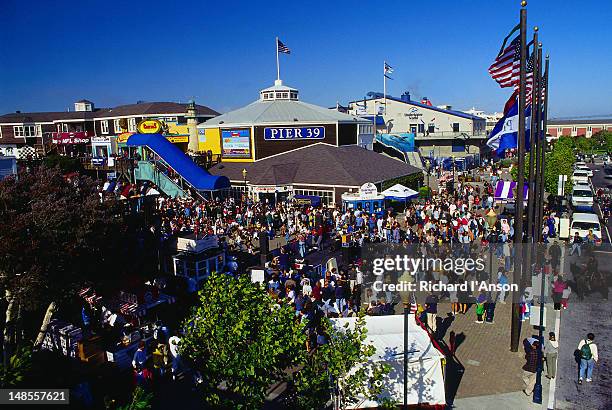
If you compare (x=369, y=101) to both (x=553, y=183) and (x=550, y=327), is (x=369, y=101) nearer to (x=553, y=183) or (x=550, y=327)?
(x=553, y=183)

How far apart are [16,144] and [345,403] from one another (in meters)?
77.3

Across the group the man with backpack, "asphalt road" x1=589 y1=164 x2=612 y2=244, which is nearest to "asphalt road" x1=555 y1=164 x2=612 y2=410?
the man with backpack

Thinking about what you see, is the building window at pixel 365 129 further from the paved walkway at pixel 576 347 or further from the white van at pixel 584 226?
the paved walkway at pixel 576 347

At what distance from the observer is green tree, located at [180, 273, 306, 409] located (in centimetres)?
787

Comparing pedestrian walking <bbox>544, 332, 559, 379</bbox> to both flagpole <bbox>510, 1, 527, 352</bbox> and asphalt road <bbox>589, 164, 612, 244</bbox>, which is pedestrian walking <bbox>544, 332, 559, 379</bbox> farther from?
asphalt road <bbox>589, 164, 612, 244</bbox>

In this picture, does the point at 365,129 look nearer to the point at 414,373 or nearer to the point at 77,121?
the point at 414,373

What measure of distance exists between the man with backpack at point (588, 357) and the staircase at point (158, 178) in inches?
1211

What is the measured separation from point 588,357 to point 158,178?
1333 inches

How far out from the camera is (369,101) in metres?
79.3

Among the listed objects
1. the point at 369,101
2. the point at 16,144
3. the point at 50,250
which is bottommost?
the point at 50,250

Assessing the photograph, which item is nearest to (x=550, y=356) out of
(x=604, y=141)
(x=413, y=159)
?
(x=413, y=159)

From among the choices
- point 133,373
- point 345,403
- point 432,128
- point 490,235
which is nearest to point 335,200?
point 490,235

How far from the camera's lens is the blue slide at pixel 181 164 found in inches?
1433

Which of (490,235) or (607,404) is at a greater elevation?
(490,235)
